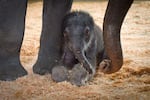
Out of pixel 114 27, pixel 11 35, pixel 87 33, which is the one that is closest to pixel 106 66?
pixel 87 33

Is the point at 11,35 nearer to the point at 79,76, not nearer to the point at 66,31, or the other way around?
the point at 66,31

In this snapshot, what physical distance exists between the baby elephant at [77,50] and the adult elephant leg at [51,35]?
0.09 m

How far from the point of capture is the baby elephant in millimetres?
3449

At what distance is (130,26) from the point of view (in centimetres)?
598

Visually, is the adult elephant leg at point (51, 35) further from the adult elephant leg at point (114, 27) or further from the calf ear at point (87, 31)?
the adult elephant leg at point (114, 27)

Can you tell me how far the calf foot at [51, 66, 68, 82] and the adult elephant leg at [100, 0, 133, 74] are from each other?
2.73 feet

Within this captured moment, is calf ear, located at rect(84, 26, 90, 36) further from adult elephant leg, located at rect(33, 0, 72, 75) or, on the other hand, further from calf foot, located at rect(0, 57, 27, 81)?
calf foot, located at rect(0, 57, 27, 81)

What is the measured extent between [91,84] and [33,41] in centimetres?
173

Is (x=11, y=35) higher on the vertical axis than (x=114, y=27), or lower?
lower

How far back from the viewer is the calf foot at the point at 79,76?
3.43m

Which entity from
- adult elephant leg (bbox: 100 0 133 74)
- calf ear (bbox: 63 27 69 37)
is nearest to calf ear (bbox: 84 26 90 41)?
calf ear (bbox: 63 27 69 37)

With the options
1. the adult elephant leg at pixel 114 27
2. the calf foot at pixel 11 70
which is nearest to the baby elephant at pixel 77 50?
the calf foot at pixel 11 70

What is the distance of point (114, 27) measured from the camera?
248 cm

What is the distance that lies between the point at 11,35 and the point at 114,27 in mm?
1241
